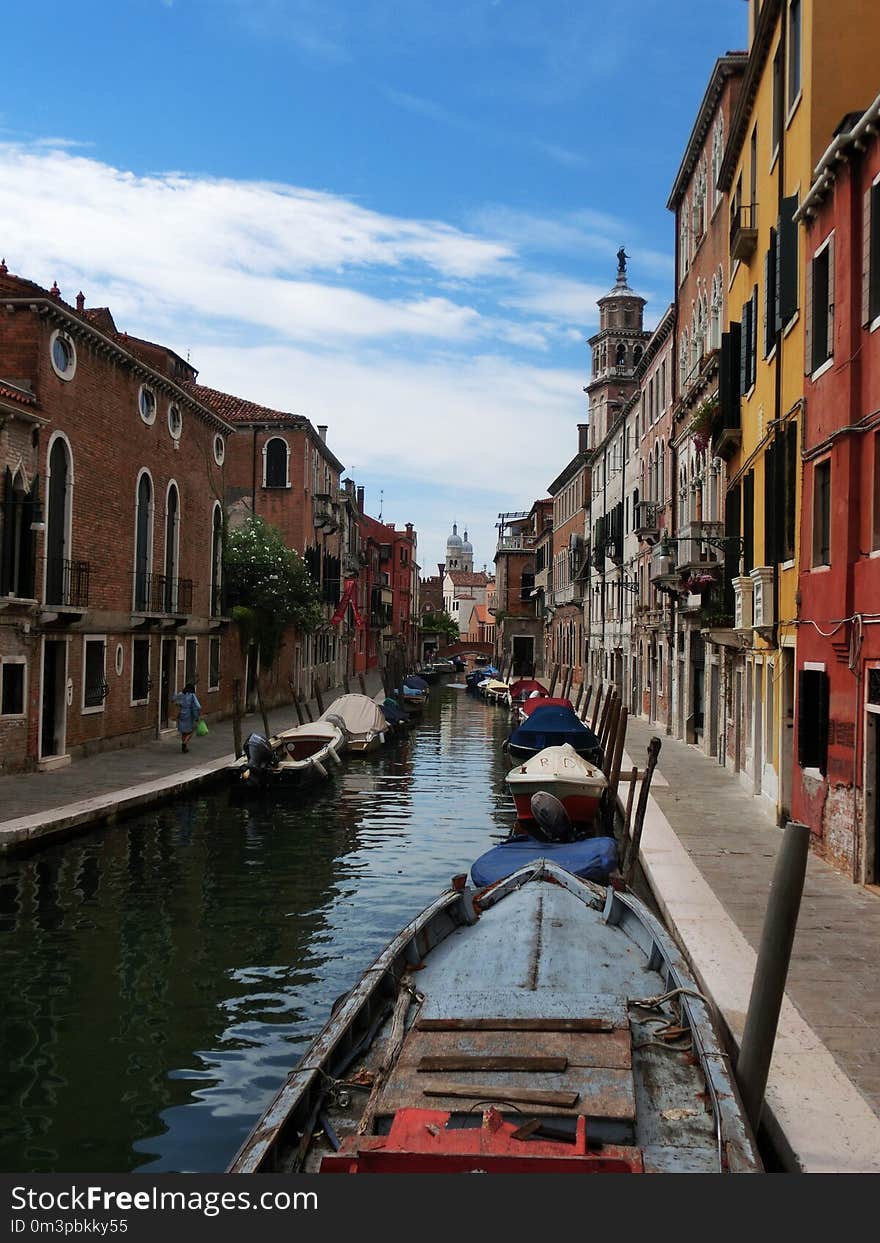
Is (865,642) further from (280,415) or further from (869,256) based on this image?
(280,415)

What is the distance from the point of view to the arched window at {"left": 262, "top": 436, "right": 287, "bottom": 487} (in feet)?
124

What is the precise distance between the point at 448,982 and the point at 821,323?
8.10 meters

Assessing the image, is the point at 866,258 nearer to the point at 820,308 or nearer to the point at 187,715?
the point at 820,308

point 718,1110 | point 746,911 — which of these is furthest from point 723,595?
point 718,1110

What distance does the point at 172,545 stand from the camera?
25.6 m

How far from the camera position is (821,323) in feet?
38.3

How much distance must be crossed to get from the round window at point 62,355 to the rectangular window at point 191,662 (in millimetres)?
9068

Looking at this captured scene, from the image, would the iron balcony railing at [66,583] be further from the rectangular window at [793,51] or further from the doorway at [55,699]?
the rectangular window at [793,51]

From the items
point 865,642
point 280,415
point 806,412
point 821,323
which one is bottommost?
point 865,642

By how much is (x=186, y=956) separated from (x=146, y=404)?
15.7 meters

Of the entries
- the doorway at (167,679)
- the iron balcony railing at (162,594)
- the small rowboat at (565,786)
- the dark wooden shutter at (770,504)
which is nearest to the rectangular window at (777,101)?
the dark wooden shutter at (770,504)

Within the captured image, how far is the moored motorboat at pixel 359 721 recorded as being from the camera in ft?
87.6

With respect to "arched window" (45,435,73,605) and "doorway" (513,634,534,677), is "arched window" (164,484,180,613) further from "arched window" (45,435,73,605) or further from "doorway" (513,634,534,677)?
"doorway" (513,634,534,677)

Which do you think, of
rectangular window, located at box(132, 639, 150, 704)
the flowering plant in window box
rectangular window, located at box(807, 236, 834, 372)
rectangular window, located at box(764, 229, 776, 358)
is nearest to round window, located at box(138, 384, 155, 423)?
rectangular window, located at box(132, 639, 150, 704)
